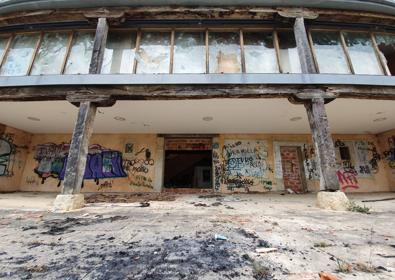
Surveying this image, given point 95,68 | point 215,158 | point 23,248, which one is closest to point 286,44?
point 215,158

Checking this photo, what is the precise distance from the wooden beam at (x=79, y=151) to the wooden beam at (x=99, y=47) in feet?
3.13

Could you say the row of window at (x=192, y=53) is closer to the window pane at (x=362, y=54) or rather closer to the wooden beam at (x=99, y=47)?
the window pane at (x=362, y=54)

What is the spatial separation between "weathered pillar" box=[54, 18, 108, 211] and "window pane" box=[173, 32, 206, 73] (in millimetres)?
2023

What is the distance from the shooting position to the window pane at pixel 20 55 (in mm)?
5918

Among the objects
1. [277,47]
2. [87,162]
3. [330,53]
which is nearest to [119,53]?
[277,47]

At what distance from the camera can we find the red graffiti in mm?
8312

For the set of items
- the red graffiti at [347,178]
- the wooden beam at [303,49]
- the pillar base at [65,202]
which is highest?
the wooden beam at [303,49]

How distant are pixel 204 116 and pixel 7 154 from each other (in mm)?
7830

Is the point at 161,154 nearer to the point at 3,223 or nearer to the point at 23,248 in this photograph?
the point at 3,223

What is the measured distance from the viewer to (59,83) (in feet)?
16.0

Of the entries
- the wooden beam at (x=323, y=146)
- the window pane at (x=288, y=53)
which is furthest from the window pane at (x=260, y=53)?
the wooden beam at (x=323, y=146)

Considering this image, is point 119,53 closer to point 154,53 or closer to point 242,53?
point 154,53

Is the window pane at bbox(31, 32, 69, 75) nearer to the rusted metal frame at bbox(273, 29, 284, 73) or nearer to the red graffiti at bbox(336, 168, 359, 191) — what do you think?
the rusted metal frame at bbox(273, 29, 284, 73)

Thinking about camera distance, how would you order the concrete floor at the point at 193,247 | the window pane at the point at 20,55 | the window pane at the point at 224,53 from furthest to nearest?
the window pane at the point at 20,55
the window pane at the point at 224,53
the concrete floor at the point at 193,247
